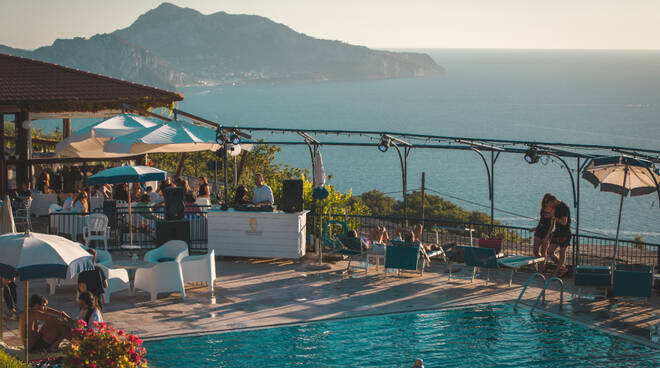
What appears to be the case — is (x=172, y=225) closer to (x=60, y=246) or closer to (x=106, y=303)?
(x=106, y=303)

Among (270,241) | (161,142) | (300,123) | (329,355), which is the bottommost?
(329,355)

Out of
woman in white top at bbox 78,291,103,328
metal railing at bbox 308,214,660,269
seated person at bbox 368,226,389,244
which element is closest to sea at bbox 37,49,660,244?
metal railing at bbox 308,214,660,269

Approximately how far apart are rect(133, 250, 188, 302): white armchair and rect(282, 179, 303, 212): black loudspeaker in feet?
11.1

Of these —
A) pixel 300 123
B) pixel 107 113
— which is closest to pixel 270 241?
pixel 107 113

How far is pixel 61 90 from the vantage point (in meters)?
21.7

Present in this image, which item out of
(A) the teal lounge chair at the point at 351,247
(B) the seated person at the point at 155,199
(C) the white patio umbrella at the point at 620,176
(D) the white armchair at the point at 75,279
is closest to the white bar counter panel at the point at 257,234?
(A) the teal lounge chair at the point at 351,247

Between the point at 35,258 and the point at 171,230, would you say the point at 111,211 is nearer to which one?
the point at 171,230

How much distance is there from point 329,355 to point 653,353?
4.35 metres

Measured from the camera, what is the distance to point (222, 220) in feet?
49.2

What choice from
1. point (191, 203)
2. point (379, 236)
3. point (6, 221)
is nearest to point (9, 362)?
point (6, 221)

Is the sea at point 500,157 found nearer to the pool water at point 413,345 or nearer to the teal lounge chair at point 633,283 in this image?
the teal lounge chair at point 633,283

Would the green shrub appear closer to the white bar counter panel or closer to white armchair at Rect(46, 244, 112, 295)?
white armchair at Rect(46, 244, 112, 295)

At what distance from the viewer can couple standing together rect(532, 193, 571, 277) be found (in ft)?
44.2

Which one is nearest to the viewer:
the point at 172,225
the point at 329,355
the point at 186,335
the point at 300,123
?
the point at 329,355
